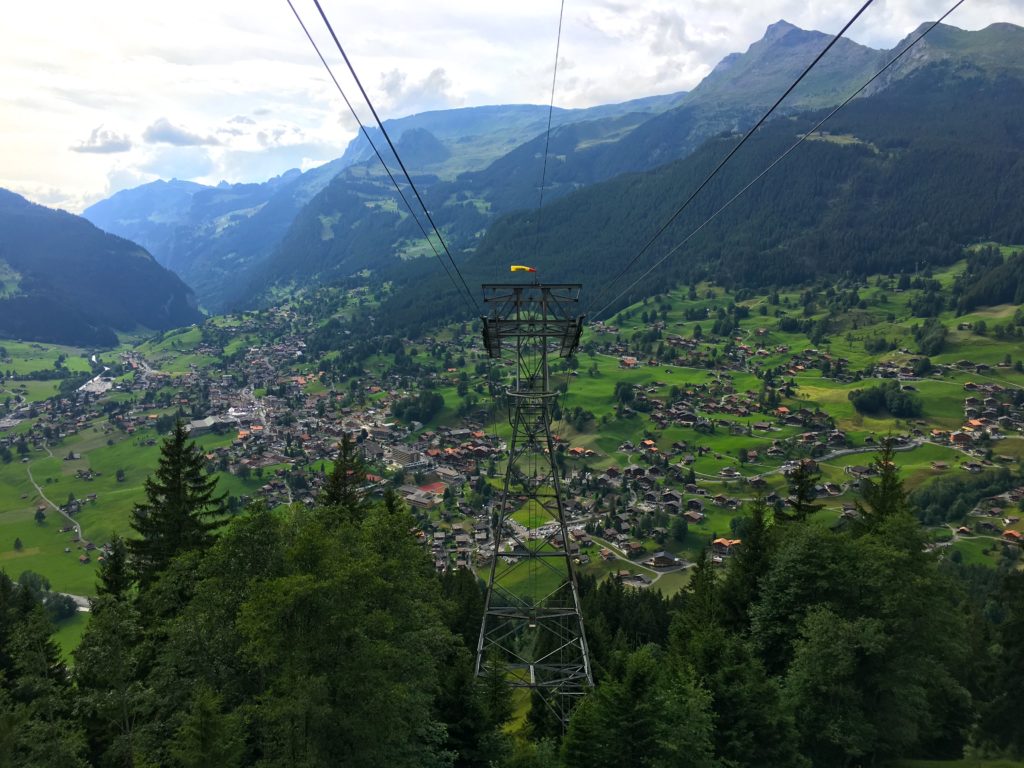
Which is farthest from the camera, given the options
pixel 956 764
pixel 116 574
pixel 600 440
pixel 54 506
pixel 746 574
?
pixel 600 440

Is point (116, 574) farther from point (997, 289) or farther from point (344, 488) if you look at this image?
point (997, 289)

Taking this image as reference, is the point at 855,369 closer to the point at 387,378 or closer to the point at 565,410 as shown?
the point at 565,410

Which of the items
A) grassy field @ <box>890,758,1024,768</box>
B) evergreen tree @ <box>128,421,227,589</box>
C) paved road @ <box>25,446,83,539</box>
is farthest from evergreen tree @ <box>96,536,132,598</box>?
paved road @ <box>25,446,83,539</box>

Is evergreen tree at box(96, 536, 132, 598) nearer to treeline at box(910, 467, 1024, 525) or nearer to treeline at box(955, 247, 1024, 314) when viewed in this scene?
→ treeline at box(910, 467, 1024, 525)

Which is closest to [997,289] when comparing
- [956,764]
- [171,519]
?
[956,764]

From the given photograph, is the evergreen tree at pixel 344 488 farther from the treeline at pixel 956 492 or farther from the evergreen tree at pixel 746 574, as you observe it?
the treeline at pixel 956 492

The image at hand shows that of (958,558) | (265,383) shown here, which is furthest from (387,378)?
(958,558)
